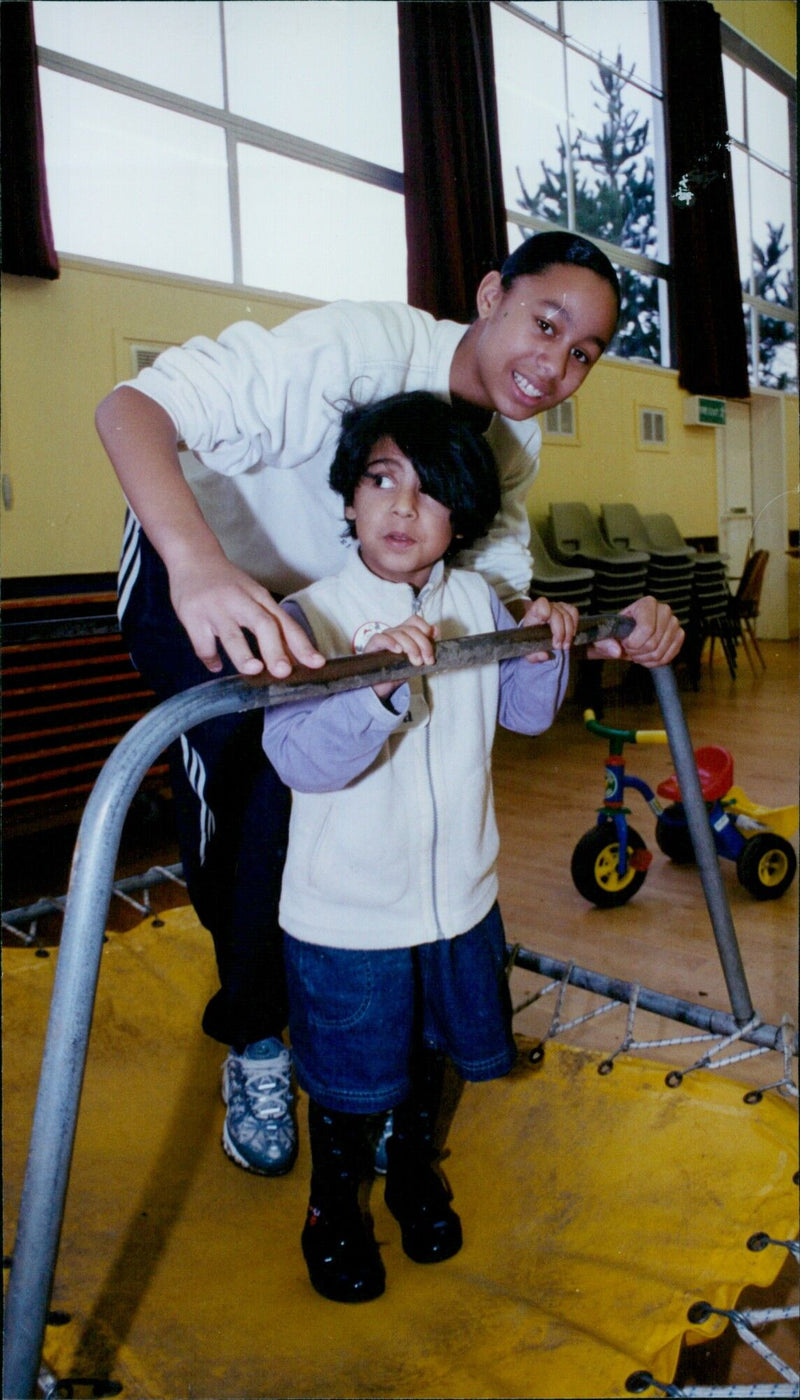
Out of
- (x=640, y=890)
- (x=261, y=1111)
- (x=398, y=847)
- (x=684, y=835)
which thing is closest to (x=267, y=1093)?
(x=261, y=1111)

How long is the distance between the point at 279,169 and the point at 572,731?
84 cm

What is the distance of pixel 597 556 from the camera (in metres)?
0.77

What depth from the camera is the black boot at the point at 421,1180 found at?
65 cm

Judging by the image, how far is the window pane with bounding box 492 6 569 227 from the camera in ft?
2.16

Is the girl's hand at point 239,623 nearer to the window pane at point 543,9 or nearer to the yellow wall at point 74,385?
the yellow wall at point 74,385

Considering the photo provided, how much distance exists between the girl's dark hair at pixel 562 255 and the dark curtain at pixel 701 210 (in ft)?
0.27

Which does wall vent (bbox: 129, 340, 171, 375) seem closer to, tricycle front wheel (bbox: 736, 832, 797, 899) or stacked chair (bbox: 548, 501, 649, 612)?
stacked chair (bbox: 548, 501, 649, 612)

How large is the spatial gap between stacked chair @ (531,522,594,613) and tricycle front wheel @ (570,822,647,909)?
578 mm

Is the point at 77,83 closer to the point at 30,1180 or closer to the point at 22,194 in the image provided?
the point at 22,194

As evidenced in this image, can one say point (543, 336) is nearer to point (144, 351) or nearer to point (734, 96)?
point (734, 96)

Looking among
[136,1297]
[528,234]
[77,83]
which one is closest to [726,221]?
[528,234]

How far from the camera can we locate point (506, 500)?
0.69 metres

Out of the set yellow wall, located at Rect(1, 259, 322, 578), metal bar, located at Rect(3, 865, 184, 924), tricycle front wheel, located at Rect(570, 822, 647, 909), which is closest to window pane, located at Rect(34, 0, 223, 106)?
yellow wall, located at Rect(1, 259, 322, 578)

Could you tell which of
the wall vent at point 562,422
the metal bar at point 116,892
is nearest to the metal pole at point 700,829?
the wall vent at point 562,422
